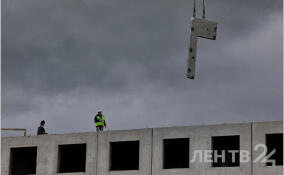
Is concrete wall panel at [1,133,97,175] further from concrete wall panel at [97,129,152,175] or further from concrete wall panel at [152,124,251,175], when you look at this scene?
concrete wall panel at [152,124,251,175]

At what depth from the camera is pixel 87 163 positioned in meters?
40.2

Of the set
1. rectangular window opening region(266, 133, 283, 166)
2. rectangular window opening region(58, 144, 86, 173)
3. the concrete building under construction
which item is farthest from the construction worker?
rectangular window opening region(266, 133, 283, 166)

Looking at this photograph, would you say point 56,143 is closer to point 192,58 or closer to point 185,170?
point 185,170

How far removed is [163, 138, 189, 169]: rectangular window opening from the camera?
136ft

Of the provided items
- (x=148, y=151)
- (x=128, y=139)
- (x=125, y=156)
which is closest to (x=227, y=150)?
(x=148, y=151)

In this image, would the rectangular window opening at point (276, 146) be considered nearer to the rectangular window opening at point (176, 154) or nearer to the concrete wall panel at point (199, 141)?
the concrete wall panel at point (199, 141)

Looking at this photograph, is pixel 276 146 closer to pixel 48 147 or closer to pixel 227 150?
pixel 227 150

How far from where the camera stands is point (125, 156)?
140 ft

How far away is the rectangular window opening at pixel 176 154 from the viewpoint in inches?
1633

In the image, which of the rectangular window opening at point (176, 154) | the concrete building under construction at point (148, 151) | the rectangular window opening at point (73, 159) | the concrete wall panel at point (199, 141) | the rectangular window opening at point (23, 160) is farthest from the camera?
the rectangular window opening at point (73, 159)

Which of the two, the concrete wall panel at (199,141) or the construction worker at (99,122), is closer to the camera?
the concrete wall panel at (199,141)

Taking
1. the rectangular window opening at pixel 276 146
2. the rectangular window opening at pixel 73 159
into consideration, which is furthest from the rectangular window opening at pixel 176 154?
the rectangular window opening at pixel 73 159

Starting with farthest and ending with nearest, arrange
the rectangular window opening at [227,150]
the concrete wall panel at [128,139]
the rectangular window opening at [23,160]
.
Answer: the rectangular window opening at [23,160]
the rectangular window opening at [227,150]
the concrete wall panel at [128,139]

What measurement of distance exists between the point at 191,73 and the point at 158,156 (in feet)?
21.4
